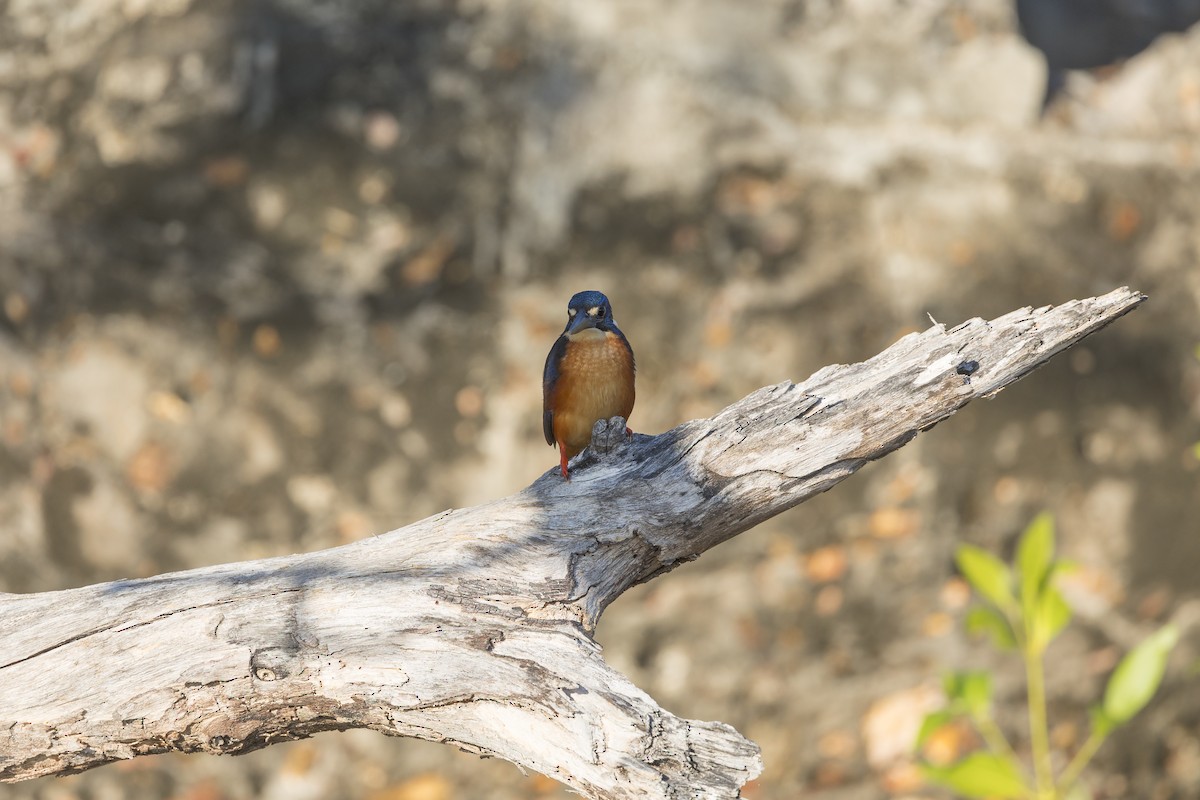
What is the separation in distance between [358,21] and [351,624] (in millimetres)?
3992

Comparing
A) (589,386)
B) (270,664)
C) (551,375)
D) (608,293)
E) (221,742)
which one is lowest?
(221,742)

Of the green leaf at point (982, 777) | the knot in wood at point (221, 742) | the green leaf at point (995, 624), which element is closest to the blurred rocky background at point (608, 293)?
the green leaf at point (995, 624)

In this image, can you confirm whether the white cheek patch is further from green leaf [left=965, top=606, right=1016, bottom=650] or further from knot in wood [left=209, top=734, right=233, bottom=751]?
green leaf [left=965, top=606, right=1016, bottom=650]

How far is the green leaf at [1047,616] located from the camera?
4109 millimetres

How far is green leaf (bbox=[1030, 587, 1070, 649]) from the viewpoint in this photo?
13.5 feet

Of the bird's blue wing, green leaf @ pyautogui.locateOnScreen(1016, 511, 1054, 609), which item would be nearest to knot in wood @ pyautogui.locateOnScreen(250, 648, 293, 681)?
the bird's blue wing

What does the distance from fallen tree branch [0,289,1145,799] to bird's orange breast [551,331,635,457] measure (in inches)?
14.2

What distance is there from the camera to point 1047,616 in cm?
414

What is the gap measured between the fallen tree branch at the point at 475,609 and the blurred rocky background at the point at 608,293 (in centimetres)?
266

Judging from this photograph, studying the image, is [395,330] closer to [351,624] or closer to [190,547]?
[190,547]

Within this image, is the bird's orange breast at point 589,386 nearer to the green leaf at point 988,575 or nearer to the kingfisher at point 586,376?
the kingfisher at point 586,376

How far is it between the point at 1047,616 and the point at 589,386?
80.7 inches

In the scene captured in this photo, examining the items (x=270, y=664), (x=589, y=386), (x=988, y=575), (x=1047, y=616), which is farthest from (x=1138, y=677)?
(x=270, y=664)

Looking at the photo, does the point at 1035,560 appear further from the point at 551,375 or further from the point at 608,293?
the point at 608,293
